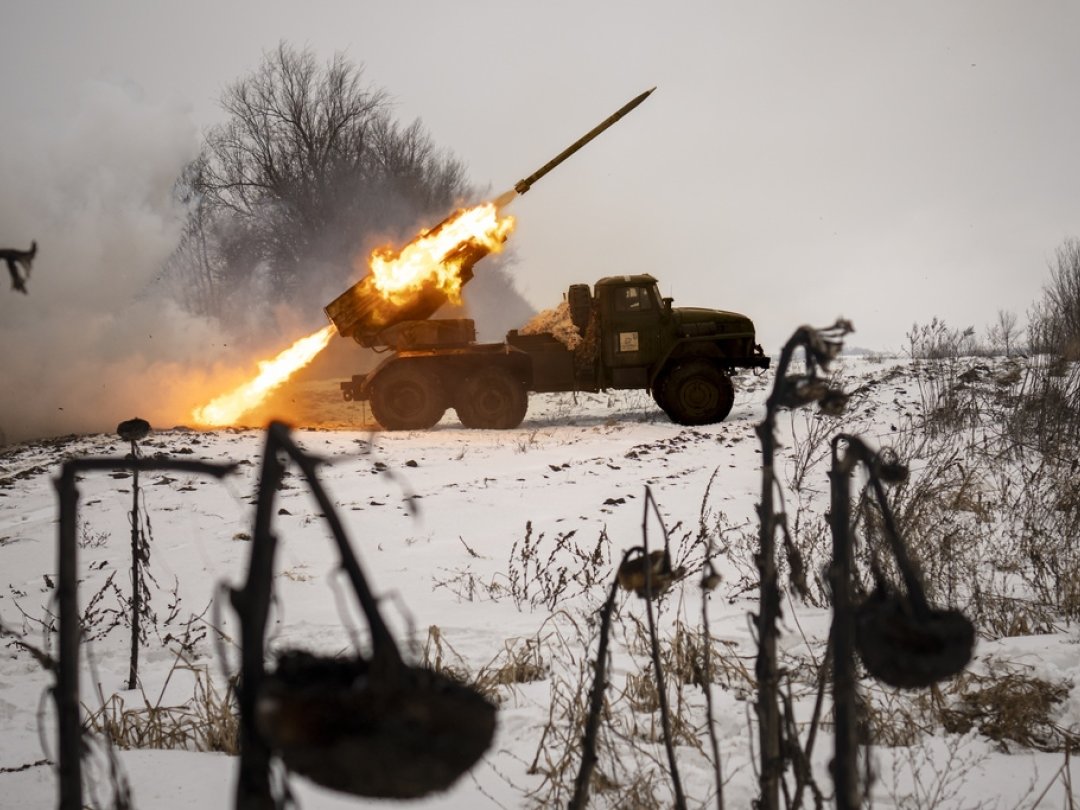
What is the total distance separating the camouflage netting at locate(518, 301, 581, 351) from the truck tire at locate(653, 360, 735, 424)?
1739mm

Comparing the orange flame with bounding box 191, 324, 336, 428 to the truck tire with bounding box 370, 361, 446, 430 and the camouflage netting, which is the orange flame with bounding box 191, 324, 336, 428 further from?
the camouflage netting

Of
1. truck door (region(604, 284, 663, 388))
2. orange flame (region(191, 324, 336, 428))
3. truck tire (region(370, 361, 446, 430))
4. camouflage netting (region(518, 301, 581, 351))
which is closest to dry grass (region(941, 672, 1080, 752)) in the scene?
truck door (region(604, 284, 663, 388))

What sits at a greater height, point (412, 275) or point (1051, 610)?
point (412, 275)

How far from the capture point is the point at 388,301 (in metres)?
13.8

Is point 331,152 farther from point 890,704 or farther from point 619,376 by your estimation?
point 890,704

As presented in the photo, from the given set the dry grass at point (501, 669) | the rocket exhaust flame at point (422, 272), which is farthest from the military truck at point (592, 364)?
the dry grass at point (501, 669)

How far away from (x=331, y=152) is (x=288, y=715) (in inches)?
1252

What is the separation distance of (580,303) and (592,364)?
1.03 meters

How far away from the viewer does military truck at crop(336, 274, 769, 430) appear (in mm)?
13172

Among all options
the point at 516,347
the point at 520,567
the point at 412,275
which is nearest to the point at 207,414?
the point at 412,275

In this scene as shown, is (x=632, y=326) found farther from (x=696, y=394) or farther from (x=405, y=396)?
(x=405, y=396)

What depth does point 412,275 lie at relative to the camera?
13.7 meters

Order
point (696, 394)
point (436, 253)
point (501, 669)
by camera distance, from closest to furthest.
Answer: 1. point (501, 669)
2. point (696, 394)
3. point (436, 253)

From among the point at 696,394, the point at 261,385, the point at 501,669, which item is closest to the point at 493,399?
the point at 696,394
